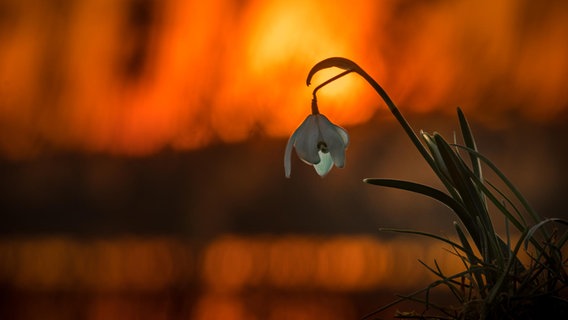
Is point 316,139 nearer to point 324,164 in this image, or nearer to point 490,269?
point 324,164

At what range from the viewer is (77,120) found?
1995 millimetres

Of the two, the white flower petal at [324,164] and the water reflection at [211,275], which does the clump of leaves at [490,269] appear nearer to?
the white flower petal at [324,164]

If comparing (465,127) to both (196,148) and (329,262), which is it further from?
(196,148)

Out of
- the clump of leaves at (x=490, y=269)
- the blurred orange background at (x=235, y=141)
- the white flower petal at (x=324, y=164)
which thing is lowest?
the clump of leaves at (x=490, y=269)

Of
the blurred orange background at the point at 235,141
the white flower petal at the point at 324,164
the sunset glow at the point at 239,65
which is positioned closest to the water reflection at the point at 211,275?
the blurred orange background at the point at 235,141

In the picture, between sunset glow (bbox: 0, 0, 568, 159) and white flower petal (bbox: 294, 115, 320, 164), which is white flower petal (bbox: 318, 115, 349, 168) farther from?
sunset glow (bbox: 0, 0, 568, 159)

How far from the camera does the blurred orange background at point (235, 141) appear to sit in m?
1.58

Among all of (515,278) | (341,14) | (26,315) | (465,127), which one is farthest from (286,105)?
(515,278)

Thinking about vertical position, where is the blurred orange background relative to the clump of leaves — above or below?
above

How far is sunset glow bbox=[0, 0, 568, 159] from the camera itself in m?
1.57

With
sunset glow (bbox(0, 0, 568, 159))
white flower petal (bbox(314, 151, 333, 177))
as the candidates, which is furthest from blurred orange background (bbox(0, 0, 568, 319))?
white flower petal (bbox(314, 151, 333, 177))

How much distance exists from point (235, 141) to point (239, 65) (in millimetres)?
187

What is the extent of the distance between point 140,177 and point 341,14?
0.66 meters

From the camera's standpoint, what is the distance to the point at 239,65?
1.84m
